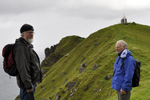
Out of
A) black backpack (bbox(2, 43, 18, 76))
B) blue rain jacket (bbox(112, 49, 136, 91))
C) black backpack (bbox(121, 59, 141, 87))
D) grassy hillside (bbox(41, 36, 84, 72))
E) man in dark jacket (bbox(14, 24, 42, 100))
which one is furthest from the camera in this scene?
grassy hillside (bbox(41, 36, 84, 72))

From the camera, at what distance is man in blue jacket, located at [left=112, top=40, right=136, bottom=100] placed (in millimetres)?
10125

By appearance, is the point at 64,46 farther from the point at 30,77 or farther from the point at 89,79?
the point at 30,77

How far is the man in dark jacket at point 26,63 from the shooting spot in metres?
7.68

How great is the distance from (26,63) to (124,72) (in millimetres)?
5625

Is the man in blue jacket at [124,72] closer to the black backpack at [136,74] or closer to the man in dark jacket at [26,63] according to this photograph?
the black backpack at [136,74]

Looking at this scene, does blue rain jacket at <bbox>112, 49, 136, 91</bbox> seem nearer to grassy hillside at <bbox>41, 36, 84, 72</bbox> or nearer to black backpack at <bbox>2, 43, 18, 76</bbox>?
black backpack at <bbox>2, 43, 18, 76</bbox>

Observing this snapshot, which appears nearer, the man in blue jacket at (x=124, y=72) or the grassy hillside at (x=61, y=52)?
the man in blue jacket at (x=124, y=72)

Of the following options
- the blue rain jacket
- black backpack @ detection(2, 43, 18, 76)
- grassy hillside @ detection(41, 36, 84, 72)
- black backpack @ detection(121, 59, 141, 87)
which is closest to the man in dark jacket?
black backpack @ detection(2, 43, 18, 76)

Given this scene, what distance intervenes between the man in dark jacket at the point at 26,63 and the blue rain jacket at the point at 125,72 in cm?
475

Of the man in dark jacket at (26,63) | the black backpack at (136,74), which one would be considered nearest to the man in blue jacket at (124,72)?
the black backpack at (136,74)

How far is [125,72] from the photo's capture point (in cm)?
1028

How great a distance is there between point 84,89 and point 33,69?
33137 millimetres

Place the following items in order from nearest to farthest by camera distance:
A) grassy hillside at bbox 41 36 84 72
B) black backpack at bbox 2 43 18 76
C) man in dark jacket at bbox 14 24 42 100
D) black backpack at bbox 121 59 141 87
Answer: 1. man in dark jacket at bbox 14 24 42 100
2. black backpack at bbox 2 43 18 76
3. black backpack at bbox 121 59 141 87
4. grassy hillside at bbox 41 36 84 72

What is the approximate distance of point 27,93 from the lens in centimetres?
802
